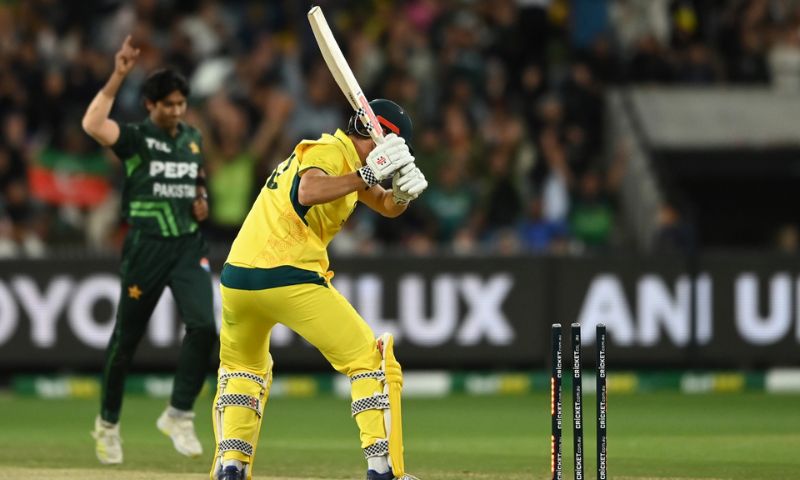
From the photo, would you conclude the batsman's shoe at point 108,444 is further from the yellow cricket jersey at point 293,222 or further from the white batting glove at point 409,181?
the white batting glove at point 409,181

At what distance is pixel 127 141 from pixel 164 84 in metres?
0.41

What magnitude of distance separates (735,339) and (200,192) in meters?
6.66

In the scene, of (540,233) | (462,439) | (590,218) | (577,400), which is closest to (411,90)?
(540,233)

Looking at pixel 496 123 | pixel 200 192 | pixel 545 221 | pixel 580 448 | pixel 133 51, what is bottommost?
pixel 580 448

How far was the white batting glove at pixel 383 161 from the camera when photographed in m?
7.05

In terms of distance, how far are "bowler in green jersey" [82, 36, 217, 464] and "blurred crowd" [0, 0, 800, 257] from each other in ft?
16.4

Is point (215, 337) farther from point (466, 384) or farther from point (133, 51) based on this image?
point (466, 384)

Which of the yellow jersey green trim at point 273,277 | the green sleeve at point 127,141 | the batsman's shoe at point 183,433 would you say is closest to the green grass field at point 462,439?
the batsman's shoe at point 183,433

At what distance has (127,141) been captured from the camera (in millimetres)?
9414

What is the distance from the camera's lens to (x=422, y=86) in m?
17.1

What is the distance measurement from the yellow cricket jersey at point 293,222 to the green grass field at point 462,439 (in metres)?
1.62

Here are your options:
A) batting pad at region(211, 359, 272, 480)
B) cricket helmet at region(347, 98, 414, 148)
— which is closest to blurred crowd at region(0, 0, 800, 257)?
batting pad at region(211, 359, 272, 480)

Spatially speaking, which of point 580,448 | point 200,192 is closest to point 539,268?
point 200,192

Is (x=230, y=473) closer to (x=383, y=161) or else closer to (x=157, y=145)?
(x=383, y=161)
